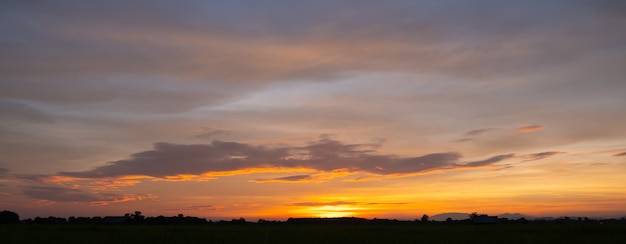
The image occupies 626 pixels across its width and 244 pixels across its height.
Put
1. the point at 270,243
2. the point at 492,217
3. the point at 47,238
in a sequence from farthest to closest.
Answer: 1. the point at 492,217
2. the point at 47,238
3. the point at 270,243

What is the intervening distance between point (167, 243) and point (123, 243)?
85.9 inches

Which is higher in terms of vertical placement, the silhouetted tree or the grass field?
the silhouetted tree

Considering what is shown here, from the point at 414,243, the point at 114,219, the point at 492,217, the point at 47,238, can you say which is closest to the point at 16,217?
the point at 114,219

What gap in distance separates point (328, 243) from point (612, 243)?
1412 cm

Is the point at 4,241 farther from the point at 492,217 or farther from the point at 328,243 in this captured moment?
the point at 492,217

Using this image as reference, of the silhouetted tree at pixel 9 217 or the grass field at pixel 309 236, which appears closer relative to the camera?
the grass field at pixel 309 236

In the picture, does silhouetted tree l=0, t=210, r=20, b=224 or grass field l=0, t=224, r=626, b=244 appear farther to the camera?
silhouetted tree l=0, t=210, r=20, b=224

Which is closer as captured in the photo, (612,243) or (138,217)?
(612,243)

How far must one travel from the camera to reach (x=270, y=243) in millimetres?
25062

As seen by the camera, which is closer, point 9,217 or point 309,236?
point 309,236

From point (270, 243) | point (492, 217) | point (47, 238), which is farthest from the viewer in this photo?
point (492, 217)

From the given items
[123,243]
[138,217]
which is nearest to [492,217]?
[138,217]

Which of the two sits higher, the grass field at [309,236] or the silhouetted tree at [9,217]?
the silhouetted tree at [9,217]

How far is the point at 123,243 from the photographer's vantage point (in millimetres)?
26266
